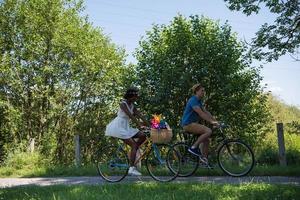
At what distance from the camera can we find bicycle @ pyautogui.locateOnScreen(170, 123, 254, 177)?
10.3 meters

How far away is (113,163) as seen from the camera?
10852 millimetres

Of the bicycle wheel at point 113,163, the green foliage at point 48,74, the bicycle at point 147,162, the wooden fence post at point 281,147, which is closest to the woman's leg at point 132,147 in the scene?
the bicycle at point 147,162

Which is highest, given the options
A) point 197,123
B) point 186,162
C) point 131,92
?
point 131,92

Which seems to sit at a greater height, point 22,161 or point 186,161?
point 22,161

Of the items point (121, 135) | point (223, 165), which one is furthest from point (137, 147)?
point (223, 165)

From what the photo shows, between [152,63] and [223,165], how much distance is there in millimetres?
9270

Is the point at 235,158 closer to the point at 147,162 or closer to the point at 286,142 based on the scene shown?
the point at 147,162

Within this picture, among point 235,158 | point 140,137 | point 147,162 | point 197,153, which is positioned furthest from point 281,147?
point 140,137

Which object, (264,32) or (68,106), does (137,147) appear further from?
(68,106)

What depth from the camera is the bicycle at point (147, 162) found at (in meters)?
10.5

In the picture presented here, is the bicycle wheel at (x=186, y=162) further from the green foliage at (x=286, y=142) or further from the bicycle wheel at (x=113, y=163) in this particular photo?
the green foliage at (x=286, y=142)

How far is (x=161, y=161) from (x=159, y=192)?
2159 mm

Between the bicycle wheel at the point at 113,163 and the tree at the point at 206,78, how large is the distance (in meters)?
7.24

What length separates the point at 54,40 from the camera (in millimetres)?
26031
